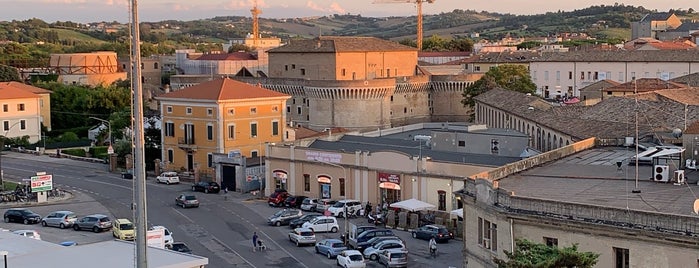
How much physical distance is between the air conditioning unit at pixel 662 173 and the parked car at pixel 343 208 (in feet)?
75.1

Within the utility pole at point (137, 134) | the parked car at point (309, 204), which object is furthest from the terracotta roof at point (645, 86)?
the utility pole at point (137, 134)

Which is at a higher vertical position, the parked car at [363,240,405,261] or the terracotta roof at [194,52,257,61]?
the terracotta roof at [194,52,257,61]

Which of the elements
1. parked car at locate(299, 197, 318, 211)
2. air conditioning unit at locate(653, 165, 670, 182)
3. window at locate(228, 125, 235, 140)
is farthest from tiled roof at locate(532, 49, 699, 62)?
air conditioning unit at locate(653, 165, 670, 182)

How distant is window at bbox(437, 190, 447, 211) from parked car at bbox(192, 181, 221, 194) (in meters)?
17.0

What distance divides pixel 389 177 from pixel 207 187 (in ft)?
46.1

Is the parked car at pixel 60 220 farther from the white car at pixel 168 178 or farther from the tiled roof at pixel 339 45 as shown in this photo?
the tiled roof at pixel 339 45

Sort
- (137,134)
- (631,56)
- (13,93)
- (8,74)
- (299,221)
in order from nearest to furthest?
(137,134) → (299,221) → (13,93) → (631,56) → (8,74)

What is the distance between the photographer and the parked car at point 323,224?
4484 cm

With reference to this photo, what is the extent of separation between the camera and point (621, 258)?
22438 millimetres

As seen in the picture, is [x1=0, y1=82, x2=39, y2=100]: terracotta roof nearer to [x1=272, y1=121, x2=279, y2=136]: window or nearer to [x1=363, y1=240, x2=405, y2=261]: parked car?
[x1=272, y1=121, x2=279, y2=136]: window

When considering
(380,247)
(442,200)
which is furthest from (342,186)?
(380,247)

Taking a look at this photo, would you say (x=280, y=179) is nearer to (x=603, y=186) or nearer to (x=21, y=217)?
(x=21, y=217)

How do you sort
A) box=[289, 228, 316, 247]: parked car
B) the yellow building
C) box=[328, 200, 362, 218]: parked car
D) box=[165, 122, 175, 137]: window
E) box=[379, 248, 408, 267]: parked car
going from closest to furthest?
box=[379, 248, 408, 267]: parked car, box=[289, 228, 316, 247]: parked car, box=[328, 200, 362, 218]: parked car, the yellow building, box=[165, 122, 175, 137]: window

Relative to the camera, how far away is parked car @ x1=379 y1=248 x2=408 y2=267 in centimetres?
3750
